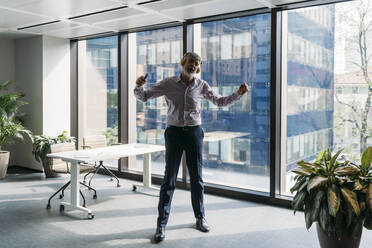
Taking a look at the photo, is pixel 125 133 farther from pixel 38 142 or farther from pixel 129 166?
pixel 38 142

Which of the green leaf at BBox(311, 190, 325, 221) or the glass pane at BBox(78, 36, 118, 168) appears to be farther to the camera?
the glass pane at BBox(78, 36, 118, 168)

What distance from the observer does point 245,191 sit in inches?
190

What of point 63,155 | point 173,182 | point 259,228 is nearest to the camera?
point 173,182

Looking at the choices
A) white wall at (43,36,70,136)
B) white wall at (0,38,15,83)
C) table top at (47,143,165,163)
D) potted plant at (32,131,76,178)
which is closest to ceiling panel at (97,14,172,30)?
white wall at (43,36,70,136)

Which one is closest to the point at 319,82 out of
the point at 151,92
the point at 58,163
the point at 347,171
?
the point at 347,171

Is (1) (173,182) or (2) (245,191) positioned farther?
(2) (245,191)

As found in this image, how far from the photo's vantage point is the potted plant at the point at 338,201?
8.44 feet

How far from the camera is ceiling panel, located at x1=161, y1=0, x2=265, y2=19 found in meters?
4.29

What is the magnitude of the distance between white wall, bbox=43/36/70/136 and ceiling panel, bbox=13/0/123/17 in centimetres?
183

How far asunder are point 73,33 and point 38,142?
1.98 m

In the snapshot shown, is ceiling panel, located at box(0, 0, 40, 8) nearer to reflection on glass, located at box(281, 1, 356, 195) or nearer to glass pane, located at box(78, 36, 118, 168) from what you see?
glass pane, located at box(78, 36, 118, 168)

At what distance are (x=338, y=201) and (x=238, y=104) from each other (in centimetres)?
259

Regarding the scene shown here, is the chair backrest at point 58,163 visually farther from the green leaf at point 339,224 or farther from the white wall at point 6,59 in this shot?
the green leaf at point 339,224

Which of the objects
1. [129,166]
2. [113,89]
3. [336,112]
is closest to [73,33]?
[113,89]
